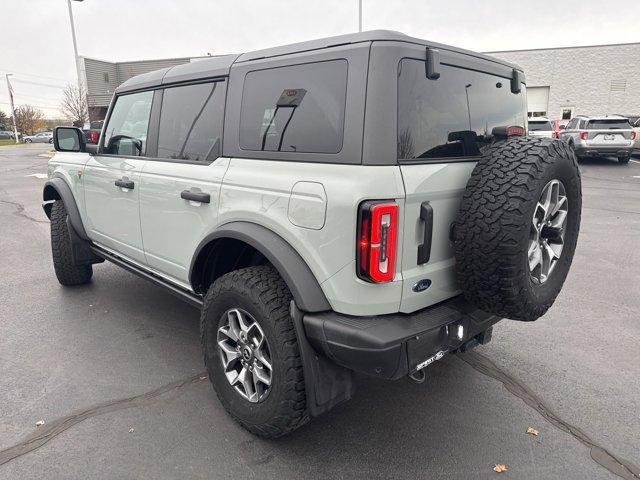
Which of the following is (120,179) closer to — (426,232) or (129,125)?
(129,125)

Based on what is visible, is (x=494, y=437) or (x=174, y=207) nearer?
(x=494, y=437)

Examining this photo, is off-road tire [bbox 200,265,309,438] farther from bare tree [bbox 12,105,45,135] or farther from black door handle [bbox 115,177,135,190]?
bare tree [bbox 12,105,45,135]

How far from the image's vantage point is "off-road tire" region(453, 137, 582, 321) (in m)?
2.09

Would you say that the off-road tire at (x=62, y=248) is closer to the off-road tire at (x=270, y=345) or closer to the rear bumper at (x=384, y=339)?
the off-road tire at (x=270, y=345)

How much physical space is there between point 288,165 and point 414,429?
1633 mm

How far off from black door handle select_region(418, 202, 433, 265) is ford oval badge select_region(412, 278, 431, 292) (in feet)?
0.30

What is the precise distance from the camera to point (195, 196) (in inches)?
110

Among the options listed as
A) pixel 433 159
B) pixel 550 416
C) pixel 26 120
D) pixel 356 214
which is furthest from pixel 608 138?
pixel 26 120

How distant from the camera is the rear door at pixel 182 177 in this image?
2.79 metres

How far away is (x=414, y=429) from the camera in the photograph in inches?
105

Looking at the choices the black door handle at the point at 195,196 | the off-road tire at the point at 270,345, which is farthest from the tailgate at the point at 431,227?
the black door handle at the point at 195,196

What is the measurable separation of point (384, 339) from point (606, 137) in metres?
17.7

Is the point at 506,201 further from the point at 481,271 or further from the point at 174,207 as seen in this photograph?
the point at 174,207

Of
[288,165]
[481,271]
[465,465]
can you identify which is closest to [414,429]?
[465,465]
